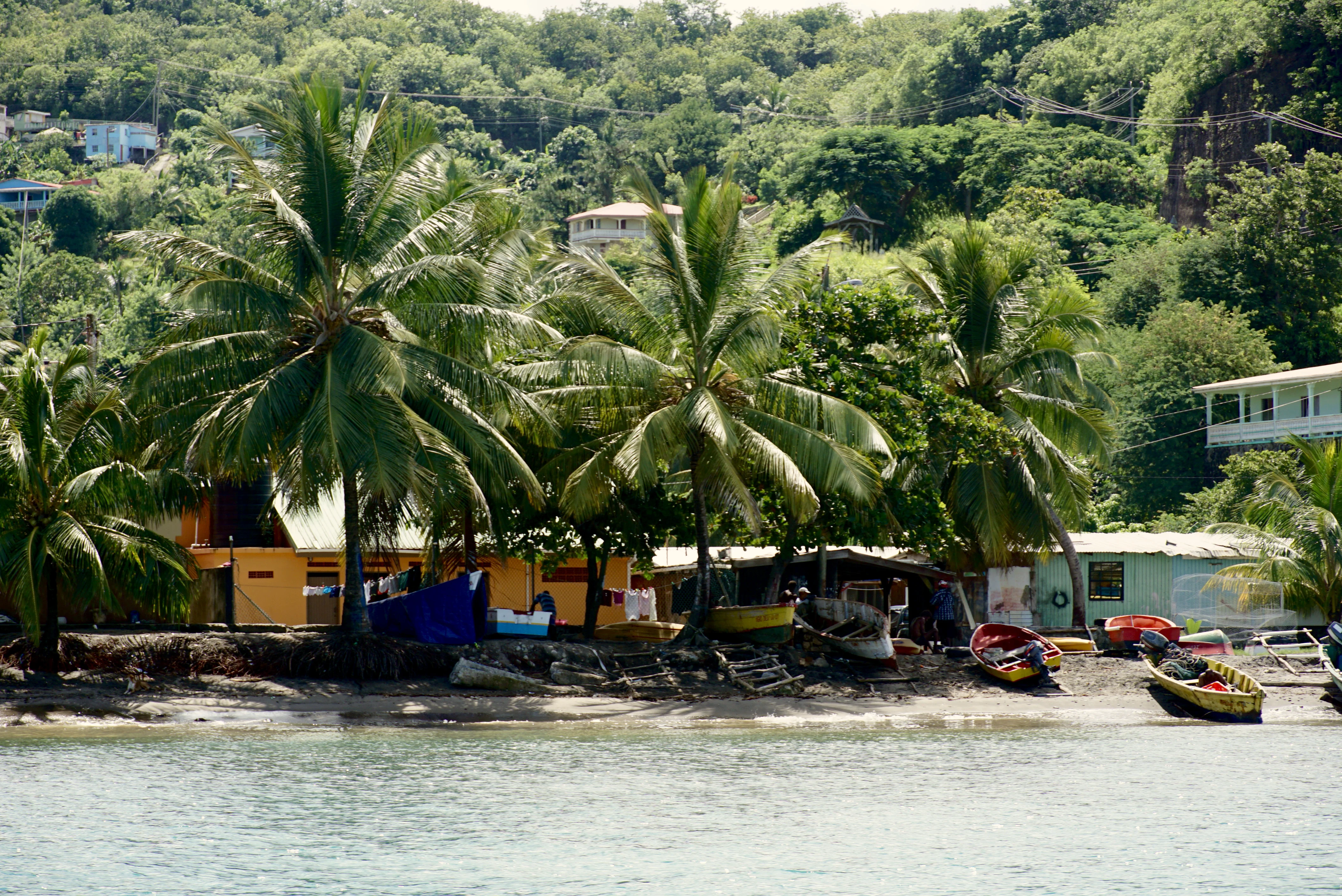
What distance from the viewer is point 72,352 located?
76.7 ft

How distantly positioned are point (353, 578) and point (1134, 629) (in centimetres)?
1588

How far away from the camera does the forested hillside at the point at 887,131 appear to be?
56.5 m

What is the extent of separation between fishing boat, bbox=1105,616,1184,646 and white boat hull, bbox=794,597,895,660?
15.9ft

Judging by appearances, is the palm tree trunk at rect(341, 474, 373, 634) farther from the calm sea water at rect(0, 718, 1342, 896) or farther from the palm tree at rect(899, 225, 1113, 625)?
the palm tree at rect(899, 225, 1113, 625)

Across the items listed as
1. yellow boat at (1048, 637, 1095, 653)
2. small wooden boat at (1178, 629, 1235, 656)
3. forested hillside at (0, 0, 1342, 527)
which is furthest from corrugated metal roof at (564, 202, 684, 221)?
small wooden boat at (1178, 629, 1235, 656)

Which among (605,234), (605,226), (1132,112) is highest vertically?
(1132,112)

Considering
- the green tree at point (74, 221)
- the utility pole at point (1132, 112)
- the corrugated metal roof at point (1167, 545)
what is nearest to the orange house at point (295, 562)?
the corrugated metal roof at point (1167, 545)

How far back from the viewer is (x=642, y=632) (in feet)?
90.0

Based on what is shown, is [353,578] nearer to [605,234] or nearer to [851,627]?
[851,627]

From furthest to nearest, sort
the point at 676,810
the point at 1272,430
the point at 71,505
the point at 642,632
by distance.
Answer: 1. the point at 1272,430
2. the point at 642,632
3. the point at 71,505
4. the point at 676,810

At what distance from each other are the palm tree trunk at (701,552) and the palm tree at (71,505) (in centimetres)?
920

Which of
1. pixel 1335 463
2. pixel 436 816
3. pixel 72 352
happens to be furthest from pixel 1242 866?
pixel 72 352

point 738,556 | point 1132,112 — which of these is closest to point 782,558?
point 738,556

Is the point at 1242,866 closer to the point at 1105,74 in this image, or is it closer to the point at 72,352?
the point at 72,352
